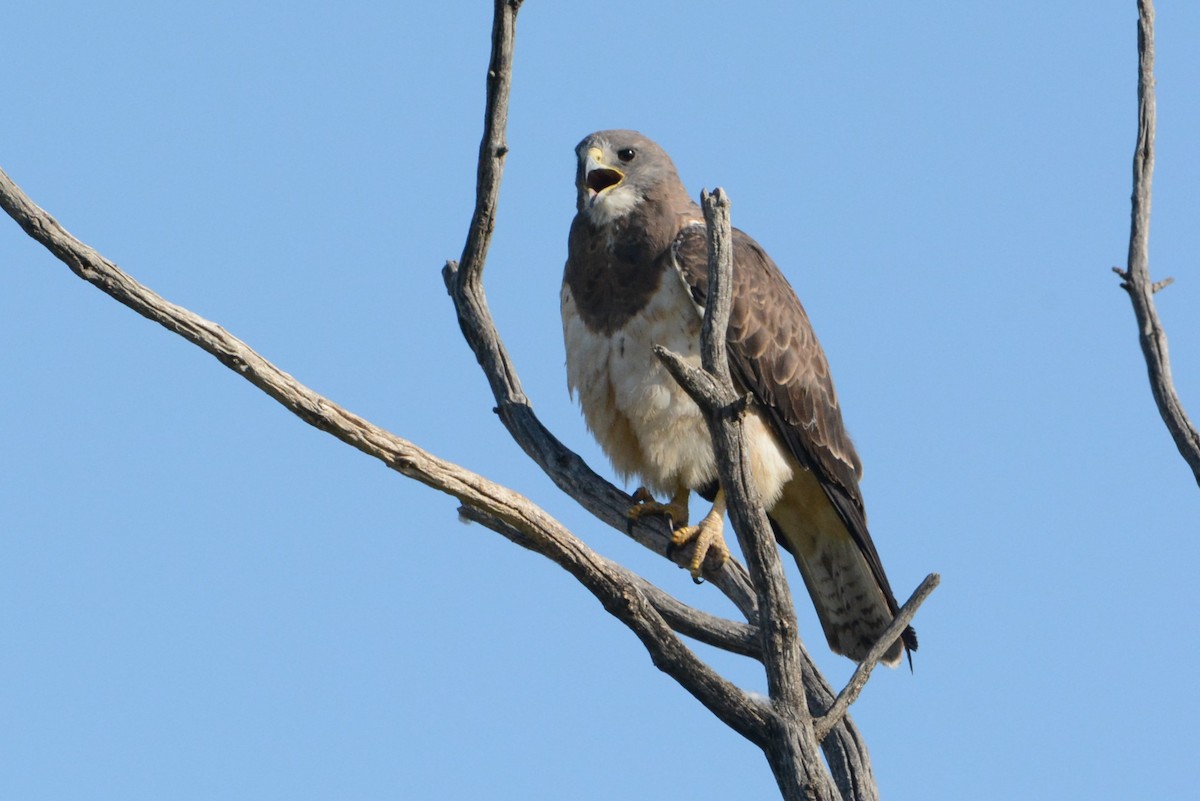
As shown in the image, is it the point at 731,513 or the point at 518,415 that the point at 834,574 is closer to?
the point at 518,415

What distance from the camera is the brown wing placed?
5980 mm

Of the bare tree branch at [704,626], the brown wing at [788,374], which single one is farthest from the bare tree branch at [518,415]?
the brown wing at [788,374]

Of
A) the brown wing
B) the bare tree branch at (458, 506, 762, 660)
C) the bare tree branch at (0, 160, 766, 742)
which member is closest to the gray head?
the brown wing

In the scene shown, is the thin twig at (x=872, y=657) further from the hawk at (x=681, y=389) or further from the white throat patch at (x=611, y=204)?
the white throat patch at (x=611, y=204)

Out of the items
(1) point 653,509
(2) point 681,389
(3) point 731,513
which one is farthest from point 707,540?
(3) point 731,513

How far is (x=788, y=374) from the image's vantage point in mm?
6129

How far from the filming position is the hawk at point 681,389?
5.79 m

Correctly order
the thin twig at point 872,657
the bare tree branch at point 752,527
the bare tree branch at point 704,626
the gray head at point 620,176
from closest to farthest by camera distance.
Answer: the bare tree branch at point 752,527
the thin twig at point 872,657
the bare tree branch at point 704,626
the gray head at point 620,176

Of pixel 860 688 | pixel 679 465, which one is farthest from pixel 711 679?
pixel 679 465

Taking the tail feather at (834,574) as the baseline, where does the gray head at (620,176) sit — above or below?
above

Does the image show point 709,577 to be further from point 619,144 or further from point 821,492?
point 619,144

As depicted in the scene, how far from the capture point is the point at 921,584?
4.33 metres

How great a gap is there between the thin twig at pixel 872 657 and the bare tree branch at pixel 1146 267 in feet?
2.72

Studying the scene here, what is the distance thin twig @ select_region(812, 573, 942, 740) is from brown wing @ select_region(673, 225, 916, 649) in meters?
1.40
